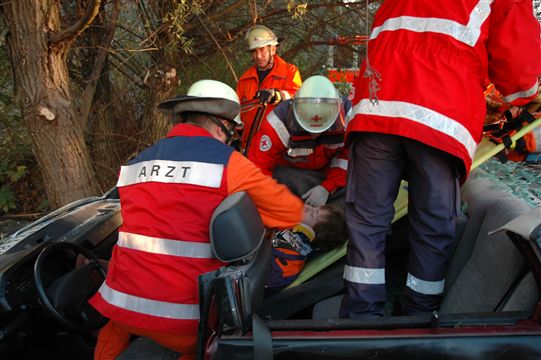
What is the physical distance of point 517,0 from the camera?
1873mm

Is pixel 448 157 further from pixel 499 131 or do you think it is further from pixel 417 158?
pixel 499 131

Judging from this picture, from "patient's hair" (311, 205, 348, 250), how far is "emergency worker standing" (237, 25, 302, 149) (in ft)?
7.80

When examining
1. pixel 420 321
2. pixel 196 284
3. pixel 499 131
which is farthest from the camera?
pixel 499 131

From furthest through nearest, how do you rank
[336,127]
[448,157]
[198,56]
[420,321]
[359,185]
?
[198,56] → [336,127] → [359,185] → [448,157] → [420,321]

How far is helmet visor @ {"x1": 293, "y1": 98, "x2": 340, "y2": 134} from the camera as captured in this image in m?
2.93

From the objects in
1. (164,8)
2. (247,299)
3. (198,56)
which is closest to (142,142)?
(198,56)

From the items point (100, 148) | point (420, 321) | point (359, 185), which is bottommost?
point (100, 148)

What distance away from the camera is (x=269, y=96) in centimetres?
479

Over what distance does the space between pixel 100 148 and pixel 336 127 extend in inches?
157

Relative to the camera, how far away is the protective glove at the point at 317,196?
9.99ft

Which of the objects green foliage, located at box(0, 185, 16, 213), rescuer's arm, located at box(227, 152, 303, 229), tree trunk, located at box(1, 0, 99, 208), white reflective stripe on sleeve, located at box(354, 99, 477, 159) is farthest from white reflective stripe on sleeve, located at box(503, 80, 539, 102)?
green foliage, located at box(0, 185, 16, 213)

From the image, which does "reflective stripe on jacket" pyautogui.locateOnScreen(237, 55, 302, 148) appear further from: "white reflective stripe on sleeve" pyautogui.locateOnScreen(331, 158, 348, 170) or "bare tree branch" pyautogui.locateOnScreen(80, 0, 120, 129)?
"white reflective stripe on sleeve" pyautogui.locateOnScreen(331, 158, 348, 170)

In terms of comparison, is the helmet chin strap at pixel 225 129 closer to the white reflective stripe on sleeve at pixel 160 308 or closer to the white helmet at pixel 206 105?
the white helmet at pixel 206 105

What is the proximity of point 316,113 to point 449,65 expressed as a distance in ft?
3.78
